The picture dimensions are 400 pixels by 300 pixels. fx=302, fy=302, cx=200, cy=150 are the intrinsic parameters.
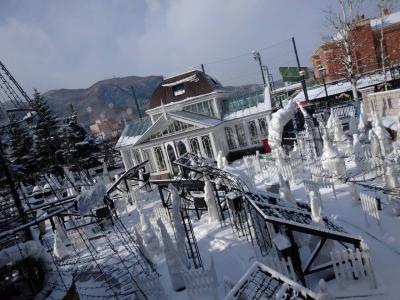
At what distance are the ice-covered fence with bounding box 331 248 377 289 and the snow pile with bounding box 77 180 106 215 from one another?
19.2ft

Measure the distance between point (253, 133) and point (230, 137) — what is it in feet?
6.69

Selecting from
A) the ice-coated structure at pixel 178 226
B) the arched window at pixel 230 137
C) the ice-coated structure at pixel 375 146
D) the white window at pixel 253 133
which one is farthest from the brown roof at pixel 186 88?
the ice-coated structure at pixel 178 226

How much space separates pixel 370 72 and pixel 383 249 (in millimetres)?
29619

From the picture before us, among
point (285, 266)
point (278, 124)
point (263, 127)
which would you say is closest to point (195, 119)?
point (263, 127)

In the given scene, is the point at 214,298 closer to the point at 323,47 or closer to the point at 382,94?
the point at 382,94

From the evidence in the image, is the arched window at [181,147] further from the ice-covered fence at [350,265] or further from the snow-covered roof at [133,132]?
the ice-covered fence at [350,265]

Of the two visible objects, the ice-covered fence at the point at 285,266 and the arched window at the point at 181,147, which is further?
the arched window at the point at 181,147

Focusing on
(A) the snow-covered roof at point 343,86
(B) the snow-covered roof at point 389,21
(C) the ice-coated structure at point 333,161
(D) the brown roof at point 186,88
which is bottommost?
(C) the ice-coated structure at point 333,161

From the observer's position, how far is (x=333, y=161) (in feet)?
42.3

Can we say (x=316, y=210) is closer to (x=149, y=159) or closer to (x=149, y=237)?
(x=149, y=237)

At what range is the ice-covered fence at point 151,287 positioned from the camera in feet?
27.4

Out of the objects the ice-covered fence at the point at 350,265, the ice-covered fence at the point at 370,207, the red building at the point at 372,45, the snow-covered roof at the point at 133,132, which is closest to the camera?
the ice-covered fence at the point at 350,265

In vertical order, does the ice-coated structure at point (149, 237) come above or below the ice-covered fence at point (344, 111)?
below

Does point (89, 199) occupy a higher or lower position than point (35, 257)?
higher
